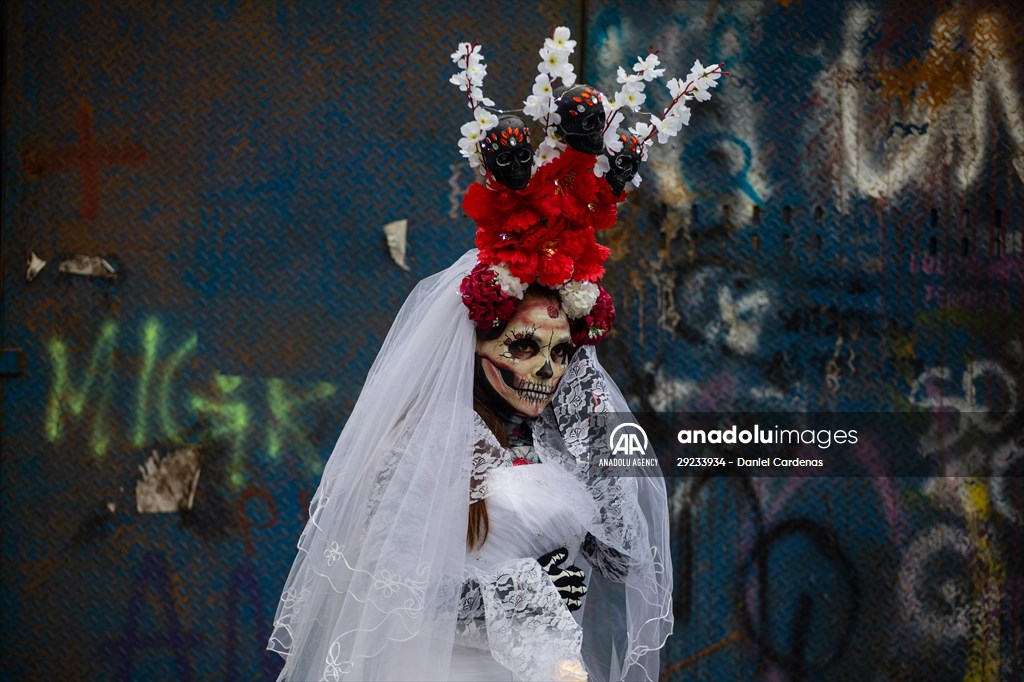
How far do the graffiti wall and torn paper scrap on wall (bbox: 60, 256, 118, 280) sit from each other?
0.05 feet

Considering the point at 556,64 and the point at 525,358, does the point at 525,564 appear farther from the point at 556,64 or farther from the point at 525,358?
the point at 556,64

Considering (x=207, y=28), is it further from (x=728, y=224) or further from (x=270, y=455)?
(x=728, y=224)

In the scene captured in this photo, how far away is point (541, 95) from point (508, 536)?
119 cm

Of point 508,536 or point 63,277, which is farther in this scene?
point 63,277

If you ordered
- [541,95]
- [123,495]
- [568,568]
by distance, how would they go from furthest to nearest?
[123,495] → [568,568] → [541,95]

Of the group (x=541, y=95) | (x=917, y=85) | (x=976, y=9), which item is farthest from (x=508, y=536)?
(x=976, y=9)

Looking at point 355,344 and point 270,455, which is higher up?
point 355,344

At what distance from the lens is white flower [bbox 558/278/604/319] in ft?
9.70

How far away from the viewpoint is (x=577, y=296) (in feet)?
9.69

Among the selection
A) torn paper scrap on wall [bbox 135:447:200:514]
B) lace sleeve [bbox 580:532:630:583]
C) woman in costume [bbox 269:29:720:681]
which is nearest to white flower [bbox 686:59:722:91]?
woman in costume [bbox 269:29:720:681]

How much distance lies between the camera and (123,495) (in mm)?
4238

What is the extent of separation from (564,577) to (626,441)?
57 cm

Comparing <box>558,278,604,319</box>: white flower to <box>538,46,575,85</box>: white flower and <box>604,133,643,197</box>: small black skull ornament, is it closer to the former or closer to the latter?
<box>604,133,643,197</box>: small black skull ornament

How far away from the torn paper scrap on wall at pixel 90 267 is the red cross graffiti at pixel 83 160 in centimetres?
18
